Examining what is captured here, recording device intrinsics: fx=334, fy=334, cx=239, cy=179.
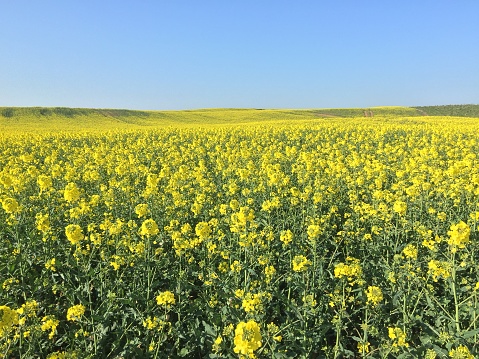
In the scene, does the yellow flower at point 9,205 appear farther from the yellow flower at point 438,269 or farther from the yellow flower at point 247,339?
the yellow flower at point 438,269

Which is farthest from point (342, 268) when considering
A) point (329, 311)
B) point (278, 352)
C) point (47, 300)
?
point (47, 300)

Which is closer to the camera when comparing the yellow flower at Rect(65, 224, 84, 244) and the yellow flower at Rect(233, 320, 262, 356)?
the yellow flower at Rect(233, 320, 262, 356)

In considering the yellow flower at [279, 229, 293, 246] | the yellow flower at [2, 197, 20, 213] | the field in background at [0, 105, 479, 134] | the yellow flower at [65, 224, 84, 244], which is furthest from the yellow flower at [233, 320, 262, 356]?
the field in background at [0, 105, 479, 134]

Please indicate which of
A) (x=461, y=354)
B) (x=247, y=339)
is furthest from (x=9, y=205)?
(x=461, y=354)

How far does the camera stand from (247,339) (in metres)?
2.24

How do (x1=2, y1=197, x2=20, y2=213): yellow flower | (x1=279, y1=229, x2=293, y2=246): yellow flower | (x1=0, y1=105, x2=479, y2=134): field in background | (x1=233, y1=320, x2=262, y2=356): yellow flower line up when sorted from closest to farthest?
(x1=233, y1=320, x2=262, y2=356): yellow flower < (x1=279, y1=229, x2=293, y2=246): yellow flower < (x1=2, y1=197, x2=20, y2=213): yellow flower < (x1=0, y1=105, x2=479, y2=134): field in background

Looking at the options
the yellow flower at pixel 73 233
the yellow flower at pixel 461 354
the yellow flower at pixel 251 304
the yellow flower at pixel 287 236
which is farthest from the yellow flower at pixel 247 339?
the yellow flower at pixel 73 233

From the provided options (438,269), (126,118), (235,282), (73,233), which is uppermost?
(126,118)

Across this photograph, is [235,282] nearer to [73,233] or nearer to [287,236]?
[287,236]

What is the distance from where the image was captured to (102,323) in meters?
3.39

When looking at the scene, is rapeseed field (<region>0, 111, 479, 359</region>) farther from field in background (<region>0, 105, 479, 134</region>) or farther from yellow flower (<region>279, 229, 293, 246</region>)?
field in background (<region>0, 105, 479, 134</region>)

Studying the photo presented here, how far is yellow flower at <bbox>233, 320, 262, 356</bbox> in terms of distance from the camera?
86.8 inches

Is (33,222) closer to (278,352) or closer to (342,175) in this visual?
(278,352)

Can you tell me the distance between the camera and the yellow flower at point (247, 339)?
221 centimetres
